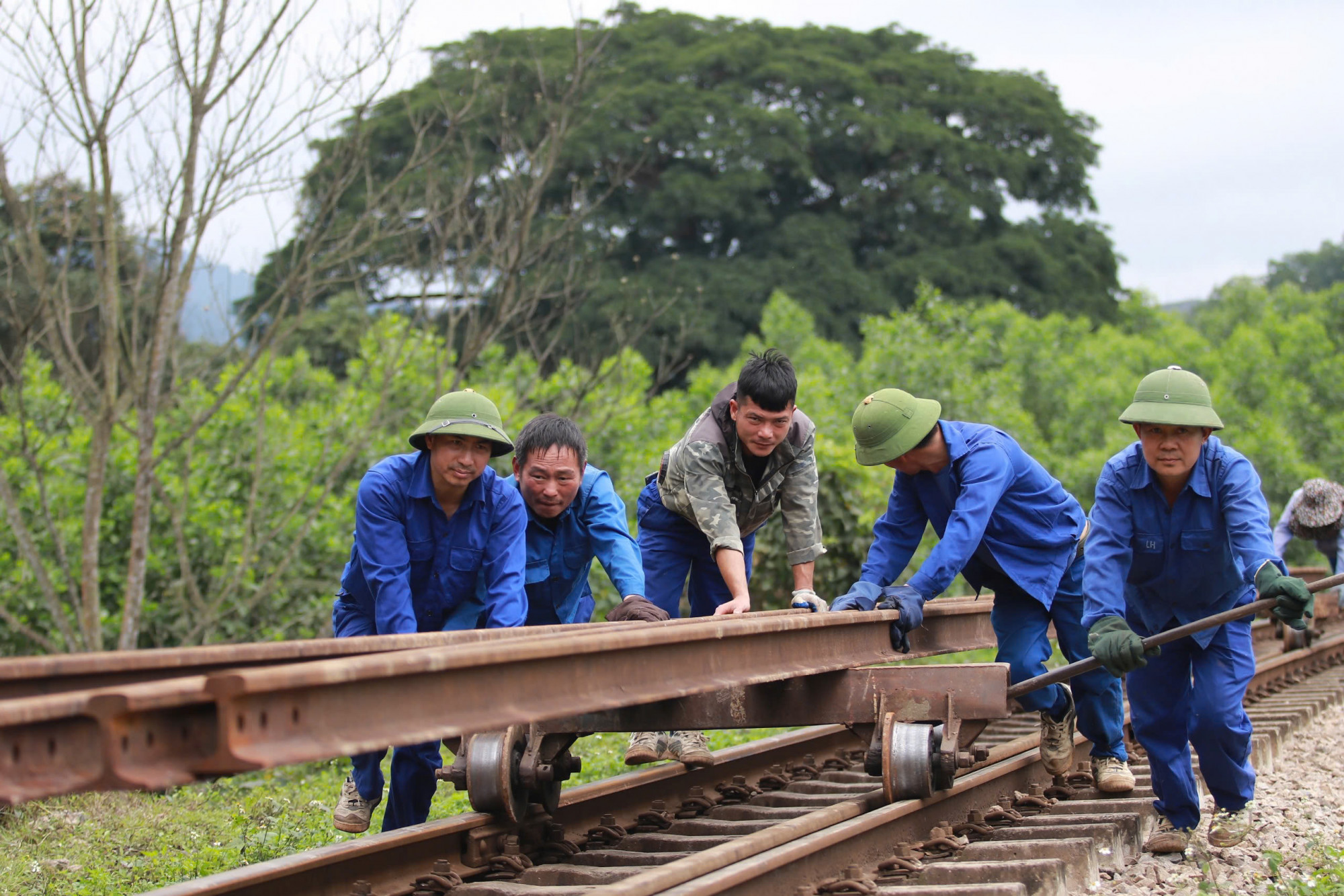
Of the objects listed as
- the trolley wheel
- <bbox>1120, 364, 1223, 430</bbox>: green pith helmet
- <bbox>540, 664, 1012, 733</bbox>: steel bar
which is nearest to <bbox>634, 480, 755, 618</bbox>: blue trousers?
<bbox>540, 664, 1012, 733</bbox>: steel bar

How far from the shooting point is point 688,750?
5266 millimetres

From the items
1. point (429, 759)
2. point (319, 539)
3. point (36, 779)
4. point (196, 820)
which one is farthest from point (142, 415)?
point (36, 779)

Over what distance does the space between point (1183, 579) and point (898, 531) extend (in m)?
1.14

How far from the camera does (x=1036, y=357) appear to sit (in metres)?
21.7

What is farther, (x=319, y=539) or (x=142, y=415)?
(x=319, y=539)

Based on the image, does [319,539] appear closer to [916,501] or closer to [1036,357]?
[916,501]

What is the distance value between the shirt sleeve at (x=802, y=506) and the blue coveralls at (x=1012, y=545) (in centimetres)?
39

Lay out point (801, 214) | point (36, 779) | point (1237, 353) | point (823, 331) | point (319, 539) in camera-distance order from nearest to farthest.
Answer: point (36, 779) → point (319, 539) → point (1237, 353) → point (823, 331) → point (801, 214)

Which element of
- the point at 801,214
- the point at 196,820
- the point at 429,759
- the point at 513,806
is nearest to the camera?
the point at 513,806

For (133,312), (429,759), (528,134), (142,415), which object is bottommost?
(429,759)

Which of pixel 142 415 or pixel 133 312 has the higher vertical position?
pixel 133 312

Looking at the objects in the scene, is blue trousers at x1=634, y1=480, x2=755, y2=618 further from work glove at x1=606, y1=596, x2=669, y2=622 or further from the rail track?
work glove at x1=606, y1=596, x2=669, y2=622

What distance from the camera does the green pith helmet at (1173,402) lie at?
4.32m

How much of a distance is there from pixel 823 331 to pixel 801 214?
12.5 ft
